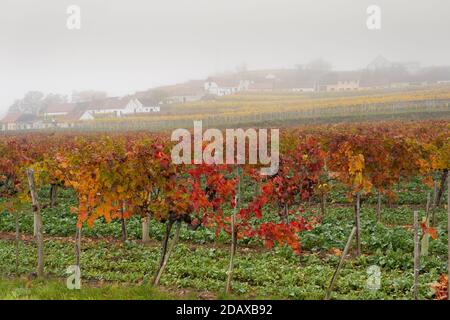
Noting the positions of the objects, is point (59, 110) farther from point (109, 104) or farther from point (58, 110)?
point (109, 104)

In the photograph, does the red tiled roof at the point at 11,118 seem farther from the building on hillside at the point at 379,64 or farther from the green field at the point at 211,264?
the green field at the point at 211,264

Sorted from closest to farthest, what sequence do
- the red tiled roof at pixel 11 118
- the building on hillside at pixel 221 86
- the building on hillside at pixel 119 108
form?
the building on hillside at pixel 119 108
the red tiled roof at pixel 11 118
the building on hillside at pixel 221 86

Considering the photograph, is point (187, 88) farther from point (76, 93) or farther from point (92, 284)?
point (92, 284)

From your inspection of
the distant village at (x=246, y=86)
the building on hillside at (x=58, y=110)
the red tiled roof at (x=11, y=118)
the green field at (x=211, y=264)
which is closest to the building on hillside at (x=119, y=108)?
the distant village at (x=246, y=86)

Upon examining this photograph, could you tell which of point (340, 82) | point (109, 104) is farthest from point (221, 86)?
point (340, 82)

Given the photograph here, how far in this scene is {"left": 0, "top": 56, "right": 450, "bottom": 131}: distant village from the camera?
424 ft

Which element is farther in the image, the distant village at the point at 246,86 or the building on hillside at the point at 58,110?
the building on hillside at the point at 58,110

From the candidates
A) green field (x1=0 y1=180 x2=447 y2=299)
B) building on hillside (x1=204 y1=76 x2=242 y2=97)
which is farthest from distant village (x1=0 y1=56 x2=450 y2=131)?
green field (x1=0 y1=180 x2=447 y2=299)

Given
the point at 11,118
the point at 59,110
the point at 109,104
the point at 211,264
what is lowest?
the point at 211,264

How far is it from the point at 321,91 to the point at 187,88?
4042cm

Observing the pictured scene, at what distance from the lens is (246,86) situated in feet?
488

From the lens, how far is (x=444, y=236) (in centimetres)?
1306

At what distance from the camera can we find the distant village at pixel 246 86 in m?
129
